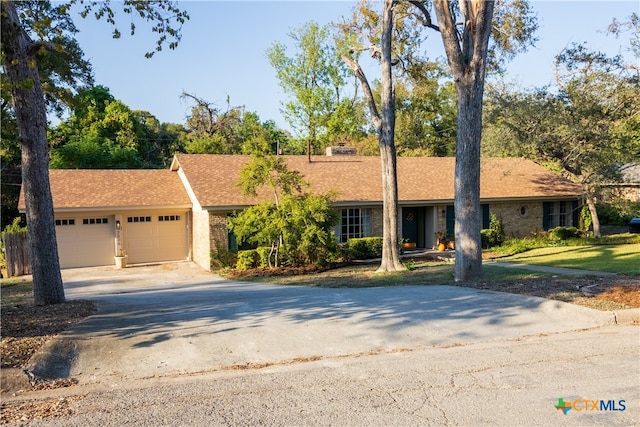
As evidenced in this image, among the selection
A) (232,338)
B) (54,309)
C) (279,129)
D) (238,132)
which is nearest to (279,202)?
(54,309)

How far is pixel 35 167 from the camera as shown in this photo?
10.2 m

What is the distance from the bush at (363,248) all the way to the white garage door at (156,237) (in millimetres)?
7357

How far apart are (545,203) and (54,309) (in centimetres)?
2548

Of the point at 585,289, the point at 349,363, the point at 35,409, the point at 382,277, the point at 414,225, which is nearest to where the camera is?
the point at 35,409

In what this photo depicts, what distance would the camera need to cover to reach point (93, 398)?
556cm

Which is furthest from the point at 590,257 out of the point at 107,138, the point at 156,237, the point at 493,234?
the point at 107,138

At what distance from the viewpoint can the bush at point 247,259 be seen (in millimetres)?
20844

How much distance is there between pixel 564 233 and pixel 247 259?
16650 millimetres

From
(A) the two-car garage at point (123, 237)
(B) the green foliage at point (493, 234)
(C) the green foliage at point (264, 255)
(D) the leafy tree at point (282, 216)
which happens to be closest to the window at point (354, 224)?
(D) the leafy tree at point (282, 216)

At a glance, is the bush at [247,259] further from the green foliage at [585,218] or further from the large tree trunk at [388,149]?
the green foliage at [585,218]

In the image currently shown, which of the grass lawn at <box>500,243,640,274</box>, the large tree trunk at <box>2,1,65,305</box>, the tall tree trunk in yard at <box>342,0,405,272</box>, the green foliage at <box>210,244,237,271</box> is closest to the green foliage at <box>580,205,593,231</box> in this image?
the grass lawn at <box>500,243,640,274</box>

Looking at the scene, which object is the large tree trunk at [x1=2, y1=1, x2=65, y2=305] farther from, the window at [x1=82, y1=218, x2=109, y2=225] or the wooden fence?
the window at [x1=82, y1=218, x2=109, y2=225]

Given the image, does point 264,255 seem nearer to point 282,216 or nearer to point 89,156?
point 282,216

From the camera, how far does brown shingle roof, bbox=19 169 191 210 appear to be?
2172cm
